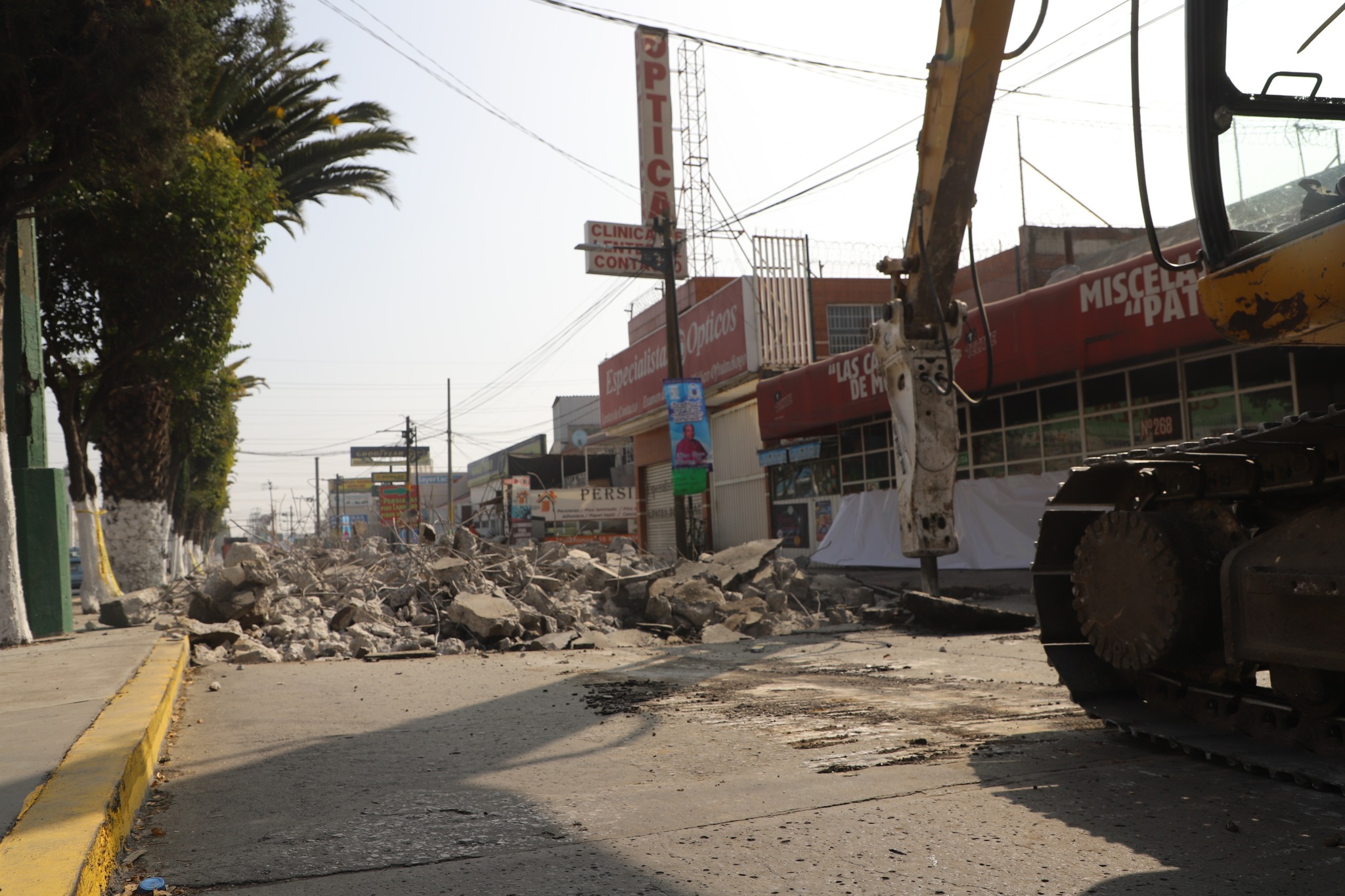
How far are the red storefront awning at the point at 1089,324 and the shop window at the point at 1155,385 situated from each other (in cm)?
41

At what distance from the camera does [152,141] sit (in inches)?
431

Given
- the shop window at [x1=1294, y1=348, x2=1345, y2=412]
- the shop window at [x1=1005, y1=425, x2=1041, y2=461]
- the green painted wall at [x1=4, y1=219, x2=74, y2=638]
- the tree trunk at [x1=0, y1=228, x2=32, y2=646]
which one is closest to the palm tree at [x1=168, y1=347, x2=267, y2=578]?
the green painted wall at [x1=4, y1=219, x2=74, y2=638]

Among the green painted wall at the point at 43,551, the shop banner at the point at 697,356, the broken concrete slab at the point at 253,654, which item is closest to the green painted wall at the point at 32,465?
the green painted wall at the point at 43,551

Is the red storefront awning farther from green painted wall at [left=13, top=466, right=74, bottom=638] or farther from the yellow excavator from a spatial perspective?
green painted wall at [left=13, top=466, right=74, bottom=638]

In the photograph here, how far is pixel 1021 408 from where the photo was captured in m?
17.5

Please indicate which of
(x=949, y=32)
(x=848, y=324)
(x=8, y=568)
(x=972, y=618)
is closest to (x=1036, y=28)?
(x=949, y=32)

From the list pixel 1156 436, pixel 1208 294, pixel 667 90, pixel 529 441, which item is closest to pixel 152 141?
pixel 1208 294

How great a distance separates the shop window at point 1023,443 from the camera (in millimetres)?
17078

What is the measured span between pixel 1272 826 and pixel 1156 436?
12370 mm

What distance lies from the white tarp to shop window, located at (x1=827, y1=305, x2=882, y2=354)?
51.3 ft

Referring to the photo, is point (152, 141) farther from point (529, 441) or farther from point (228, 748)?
point (529, 441)

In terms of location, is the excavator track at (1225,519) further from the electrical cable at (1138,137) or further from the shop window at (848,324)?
the shop window at (848,324)

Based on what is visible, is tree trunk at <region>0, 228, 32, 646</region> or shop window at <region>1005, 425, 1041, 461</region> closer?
tree trunk at <region>0, 228, 32, 646</region>

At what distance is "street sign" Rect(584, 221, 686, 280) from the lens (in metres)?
24.5
